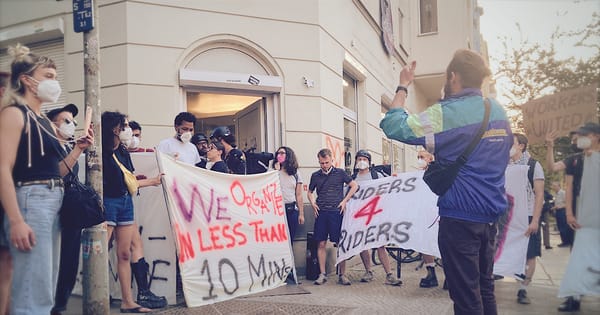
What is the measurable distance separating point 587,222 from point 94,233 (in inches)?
159

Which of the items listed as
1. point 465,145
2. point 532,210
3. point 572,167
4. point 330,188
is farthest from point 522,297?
point 330,188

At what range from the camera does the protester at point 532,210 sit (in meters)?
4.52

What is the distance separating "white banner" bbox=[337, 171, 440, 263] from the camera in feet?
21.2

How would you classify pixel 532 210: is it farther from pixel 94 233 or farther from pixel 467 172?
pixel 94 233

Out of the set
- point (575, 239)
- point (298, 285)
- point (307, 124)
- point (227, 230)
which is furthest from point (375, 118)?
point (575, 239)

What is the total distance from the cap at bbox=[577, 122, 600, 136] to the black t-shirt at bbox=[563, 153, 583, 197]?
6.0 inches

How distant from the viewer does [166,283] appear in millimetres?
5398

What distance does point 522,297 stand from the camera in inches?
192

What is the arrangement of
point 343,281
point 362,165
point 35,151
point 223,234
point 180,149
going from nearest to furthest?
point 35,151
point 223,234
point 180,149
point 343,281
point 362,165

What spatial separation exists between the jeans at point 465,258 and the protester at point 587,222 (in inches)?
25.0

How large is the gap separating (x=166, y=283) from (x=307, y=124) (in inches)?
156

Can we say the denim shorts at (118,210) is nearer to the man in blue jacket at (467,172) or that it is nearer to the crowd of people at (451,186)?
the crowd of people at (451,186)

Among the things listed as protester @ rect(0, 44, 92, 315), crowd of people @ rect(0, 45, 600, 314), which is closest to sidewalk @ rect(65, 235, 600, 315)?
crowd of people @ rect(0, 45, 600, 314)

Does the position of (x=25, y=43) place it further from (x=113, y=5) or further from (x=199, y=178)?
(x=199, y=178)
